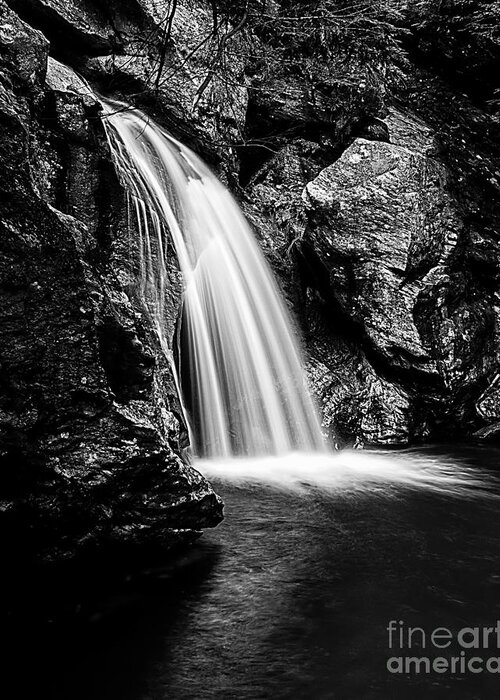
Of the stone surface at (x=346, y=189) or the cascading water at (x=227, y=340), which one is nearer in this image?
the cascading water at (x=227, y=340)

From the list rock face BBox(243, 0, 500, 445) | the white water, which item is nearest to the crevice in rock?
rock face BBox(243, 0, 500, 445)

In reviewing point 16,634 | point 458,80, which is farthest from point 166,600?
point 458,80

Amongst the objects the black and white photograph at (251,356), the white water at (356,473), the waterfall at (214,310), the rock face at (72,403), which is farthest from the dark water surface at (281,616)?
the waterfall at (214,310)

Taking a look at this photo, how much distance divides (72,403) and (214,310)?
476cm

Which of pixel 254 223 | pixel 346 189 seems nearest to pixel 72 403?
pixel 254 223

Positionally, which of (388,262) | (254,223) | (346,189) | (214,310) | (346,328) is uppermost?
(346,189)

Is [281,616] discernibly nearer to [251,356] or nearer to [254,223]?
[251,356]

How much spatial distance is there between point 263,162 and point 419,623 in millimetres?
9201

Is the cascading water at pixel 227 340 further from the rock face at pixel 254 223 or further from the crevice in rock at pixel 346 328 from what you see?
the crevice in rock at pixel 346 328

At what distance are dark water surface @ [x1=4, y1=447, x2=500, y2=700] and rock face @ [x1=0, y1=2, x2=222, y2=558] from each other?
0.44m

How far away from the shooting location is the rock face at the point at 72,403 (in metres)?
3.31

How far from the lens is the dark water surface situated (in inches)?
109

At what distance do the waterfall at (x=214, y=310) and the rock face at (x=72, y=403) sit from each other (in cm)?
280

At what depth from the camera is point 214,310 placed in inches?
321
